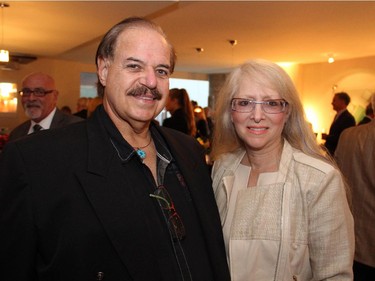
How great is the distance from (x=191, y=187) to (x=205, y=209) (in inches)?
4.3

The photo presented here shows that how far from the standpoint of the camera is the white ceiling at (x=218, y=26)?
5.34 m

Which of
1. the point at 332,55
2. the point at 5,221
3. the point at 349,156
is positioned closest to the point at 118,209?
the point at 5,221

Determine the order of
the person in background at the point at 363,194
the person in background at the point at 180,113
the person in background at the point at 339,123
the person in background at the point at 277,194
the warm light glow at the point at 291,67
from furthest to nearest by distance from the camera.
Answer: the warm light glow at the point at 291,67 < the person in background at the point at 339,123 < the person in background at the point at 180,113 < the person in background at the point at 363,194 < the person in background at the point at 277,194

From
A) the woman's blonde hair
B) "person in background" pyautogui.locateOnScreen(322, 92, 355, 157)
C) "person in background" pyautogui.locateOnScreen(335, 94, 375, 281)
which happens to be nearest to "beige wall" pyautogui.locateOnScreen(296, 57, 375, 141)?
"person in background" pyautogui.locateOnScreen(322, 92, 355, 157)

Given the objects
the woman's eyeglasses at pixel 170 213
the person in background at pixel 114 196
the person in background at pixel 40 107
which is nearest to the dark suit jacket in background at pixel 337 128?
the person in background at pixel 40 107

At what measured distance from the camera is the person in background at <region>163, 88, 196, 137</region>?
15.3 ft

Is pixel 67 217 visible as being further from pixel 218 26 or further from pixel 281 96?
pixel 218 26

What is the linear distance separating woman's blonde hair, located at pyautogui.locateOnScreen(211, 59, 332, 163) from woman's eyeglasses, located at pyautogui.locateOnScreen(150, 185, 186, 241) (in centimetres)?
61

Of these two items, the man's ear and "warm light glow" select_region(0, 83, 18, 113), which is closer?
the man's ear

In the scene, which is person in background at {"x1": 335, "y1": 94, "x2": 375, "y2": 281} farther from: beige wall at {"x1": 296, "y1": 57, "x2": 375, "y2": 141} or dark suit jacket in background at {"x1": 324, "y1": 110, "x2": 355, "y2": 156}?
beige wall at {"x1": 296, "y1": 57, "x2": 375, "y2": 141}

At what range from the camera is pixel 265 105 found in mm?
1733

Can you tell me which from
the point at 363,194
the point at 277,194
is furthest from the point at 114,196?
the point at 363,194

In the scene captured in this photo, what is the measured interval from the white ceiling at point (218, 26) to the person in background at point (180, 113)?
1221 millimetres

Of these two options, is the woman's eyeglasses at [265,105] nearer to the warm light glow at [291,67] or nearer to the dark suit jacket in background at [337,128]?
the dark suit jacket in background at [337,128]
